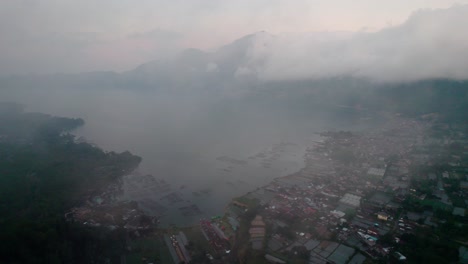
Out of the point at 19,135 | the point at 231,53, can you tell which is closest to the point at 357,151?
the point at 19,135

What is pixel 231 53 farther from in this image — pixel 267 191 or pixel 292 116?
pixel 267 191

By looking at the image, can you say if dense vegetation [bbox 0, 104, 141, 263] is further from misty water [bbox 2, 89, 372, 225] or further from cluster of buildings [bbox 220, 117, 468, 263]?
cluster of buildings [bbox 220, 117, 468, 263]

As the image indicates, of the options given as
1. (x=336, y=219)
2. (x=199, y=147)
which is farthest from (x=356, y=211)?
(x=199, y=147)

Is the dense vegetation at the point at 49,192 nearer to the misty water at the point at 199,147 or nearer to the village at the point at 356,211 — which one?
the misty water at the point at 199,147

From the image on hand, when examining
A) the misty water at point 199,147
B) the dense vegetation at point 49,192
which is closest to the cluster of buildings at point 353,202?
the misty water at point 199,147

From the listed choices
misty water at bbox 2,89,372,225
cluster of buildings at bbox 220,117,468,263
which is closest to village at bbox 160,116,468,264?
cluster of buildings at bbox 220,117,468,263

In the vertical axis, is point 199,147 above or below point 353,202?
above

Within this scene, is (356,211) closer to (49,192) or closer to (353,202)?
(353,202)
